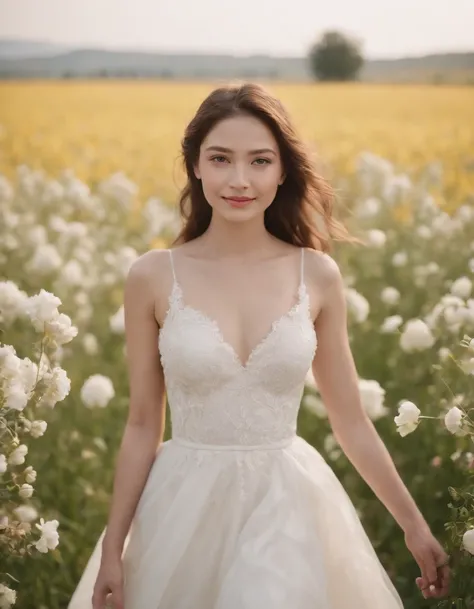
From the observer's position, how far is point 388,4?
287cm

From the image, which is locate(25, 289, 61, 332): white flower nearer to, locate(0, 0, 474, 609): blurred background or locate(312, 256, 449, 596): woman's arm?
locate(312, 256, 449, 596): woman's arm

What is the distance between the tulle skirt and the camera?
1421 millimetres

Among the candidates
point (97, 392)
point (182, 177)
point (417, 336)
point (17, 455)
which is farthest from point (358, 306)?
point (17, 455)

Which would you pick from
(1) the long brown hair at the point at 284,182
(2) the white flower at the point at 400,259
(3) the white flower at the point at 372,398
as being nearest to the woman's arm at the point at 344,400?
(1) the long brown hair at the point at 284,182

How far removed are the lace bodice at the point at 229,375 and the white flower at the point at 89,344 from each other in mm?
1189

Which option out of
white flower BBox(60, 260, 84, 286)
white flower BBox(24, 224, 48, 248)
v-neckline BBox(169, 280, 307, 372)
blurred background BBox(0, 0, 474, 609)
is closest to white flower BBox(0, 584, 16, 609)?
v-neckline BBox(169, 280, 307, 372)

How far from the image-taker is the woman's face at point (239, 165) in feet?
4.96

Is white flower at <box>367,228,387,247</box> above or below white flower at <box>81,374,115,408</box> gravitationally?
above

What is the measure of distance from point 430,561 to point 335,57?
6.25ft

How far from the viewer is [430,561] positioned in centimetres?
154

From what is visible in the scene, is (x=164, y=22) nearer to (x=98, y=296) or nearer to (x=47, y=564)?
(x=98, y=296)

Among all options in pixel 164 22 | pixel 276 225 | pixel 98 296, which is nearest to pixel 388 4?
pixel 164 22

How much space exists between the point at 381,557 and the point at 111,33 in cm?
174

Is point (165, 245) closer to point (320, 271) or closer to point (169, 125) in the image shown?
point (169, 125)
